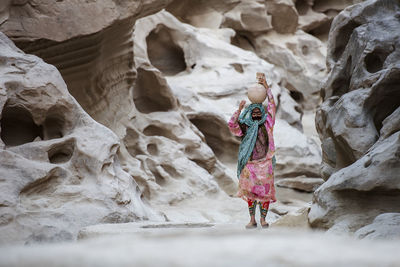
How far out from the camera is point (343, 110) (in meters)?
6.50

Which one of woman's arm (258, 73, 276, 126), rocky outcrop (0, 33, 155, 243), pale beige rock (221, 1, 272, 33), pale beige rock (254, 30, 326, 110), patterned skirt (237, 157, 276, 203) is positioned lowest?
pale beige rock (254, 30, 326, 110)

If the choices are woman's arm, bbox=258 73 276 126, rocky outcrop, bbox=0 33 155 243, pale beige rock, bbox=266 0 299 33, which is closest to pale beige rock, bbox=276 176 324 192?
rocky outcrop, bbox=0 33 155 243

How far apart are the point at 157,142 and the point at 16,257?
26.9 feet

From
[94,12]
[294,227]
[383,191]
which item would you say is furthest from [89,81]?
[383,191]

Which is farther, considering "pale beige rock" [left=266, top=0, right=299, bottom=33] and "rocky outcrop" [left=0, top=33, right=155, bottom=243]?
"pale beige rock" [left=266, top=0, right=299, bottom=33]

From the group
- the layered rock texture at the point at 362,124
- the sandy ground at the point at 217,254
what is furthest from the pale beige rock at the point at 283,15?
the sandy ground at the point at 217,254

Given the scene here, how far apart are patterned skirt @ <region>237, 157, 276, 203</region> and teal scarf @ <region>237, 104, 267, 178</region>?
54 mm

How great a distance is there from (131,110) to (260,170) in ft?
18.6

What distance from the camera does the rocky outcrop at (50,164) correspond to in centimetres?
592

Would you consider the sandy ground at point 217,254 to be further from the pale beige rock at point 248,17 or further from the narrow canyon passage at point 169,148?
the pale beige rock at point 248,17

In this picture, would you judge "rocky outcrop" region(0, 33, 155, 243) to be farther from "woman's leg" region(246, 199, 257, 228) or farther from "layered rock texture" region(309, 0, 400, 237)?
"layered rock texture" region(309, 0, 400, 237)

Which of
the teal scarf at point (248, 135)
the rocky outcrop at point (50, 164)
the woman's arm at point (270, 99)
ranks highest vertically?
the woman's arm at point (270, 99)

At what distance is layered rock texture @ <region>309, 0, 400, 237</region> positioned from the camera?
441cm

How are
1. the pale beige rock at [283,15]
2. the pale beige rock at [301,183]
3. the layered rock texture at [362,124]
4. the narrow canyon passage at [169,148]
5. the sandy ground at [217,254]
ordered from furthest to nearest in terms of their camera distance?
the pale beige rock at [283,15], the pale beige rock at [301,183], the layered rock texture at [362,124], the narrow canyon passage at [169,148], the sandy ground at [217,254]
